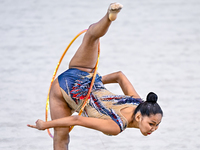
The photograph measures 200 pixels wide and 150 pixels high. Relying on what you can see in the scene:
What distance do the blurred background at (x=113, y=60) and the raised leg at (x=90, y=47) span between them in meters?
0.81

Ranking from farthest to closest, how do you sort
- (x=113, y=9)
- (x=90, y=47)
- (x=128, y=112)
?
(x=90, y=47) → (x=128, y=112) → (x=113, y=9)

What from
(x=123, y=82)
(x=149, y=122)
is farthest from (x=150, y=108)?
(x=123, y=82)

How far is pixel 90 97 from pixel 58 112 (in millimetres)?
232

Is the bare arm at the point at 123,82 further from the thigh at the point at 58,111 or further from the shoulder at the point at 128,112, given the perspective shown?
the thigh at the point at 58,111

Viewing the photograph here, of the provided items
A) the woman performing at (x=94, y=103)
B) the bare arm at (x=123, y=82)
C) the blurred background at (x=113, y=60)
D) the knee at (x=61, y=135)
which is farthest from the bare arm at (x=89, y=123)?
the blurred background at (x=113, y=60)

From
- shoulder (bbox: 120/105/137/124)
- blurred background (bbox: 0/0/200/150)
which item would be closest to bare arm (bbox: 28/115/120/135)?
shoulder (bbox: 120/105/137/124)

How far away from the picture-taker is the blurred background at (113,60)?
127 inches

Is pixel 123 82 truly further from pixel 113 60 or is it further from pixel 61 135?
pixel 113 60

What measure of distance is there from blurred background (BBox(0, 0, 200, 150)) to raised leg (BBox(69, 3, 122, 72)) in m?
0.81

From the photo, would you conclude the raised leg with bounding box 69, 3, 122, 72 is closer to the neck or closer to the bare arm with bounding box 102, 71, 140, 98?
the bare arm with bounding box 102, 71, 140, 98

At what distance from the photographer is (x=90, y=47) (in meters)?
2.46

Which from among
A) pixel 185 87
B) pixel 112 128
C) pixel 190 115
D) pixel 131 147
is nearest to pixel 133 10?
pixel 185 87

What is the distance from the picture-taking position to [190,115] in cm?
358

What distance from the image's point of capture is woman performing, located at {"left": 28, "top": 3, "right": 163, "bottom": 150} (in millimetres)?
2193
